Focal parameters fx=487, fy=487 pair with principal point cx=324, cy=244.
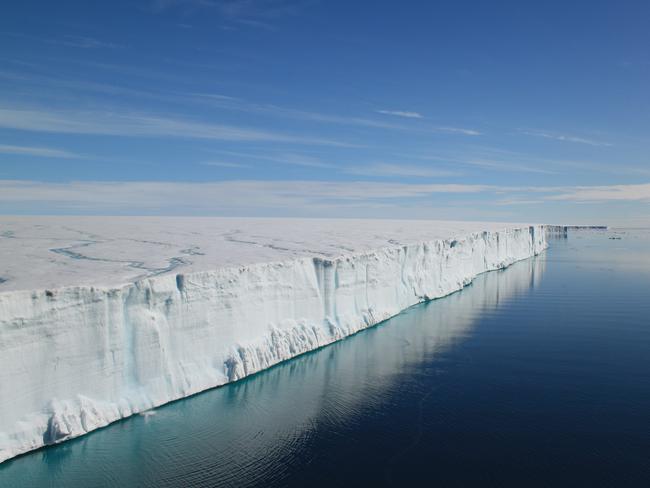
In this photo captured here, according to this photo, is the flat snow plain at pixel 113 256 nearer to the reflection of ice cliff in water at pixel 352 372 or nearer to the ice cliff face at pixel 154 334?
the ice cliff face at pixel 154 334

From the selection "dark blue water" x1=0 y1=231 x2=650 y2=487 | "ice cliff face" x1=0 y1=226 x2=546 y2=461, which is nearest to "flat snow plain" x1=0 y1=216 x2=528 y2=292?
"ice cliff face" x1=0 y1=226 x2=546 y2=461

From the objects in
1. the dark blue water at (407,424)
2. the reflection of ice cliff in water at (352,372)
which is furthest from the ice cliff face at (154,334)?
the reflection of ice cliff in water at (352,372)

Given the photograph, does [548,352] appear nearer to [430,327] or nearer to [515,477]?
[430,327]

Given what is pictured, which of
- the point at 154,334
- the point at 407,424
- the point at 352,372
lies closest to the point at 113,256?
the point at 154,334

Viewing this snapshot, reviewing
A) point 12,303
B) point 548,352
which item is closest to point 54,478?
point 12,303

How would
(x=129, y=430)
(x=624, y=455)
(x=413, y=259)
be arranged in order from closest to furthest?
(x=624, y=455) < (x=129, y=430) < (x=413, y=259)

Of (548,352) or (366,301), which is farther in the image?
(366,301)
